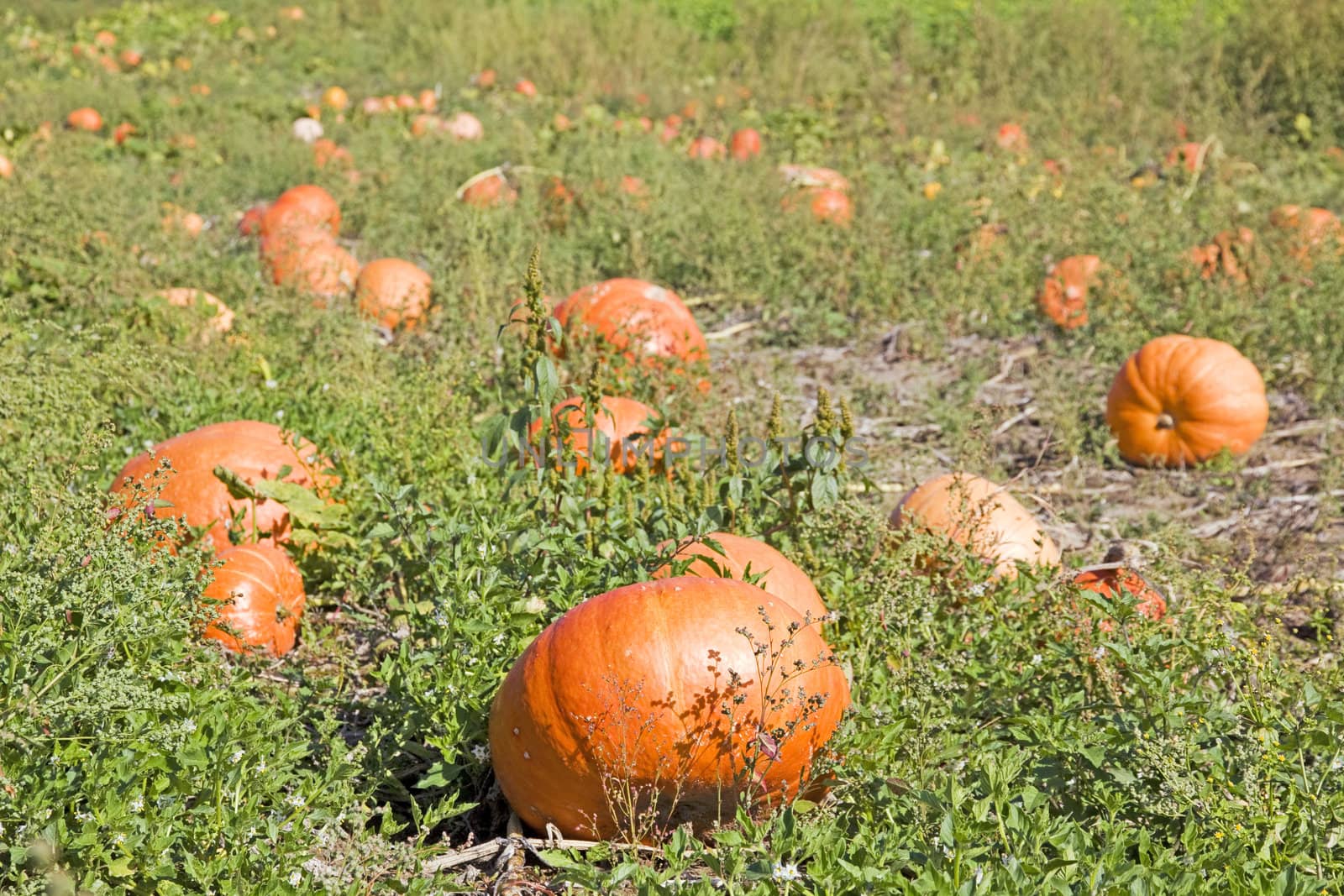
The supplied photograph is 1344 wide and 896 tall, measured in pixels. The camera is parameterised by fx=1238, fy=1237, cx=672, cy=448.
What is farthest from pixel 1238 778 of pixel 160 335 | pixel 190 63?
pixel 190 63

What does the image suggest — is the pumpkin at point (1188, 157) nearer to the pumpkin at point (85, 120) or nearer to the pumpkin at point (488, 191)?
the pumpkin at point (488, 191)

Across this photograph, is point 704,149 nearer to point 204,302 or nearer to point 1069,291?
point 1069,291

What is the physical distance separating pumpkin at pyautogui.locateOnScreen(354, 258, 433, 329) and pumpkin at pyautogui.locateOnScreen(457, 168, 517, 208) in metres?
1.55

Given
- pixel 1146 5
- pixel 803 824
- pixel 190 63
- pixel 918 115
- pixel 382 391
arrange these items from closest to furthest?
pixel 803 824
pixel 382 391
pixel 918 115
pixel 190 63
pixel 1146 5

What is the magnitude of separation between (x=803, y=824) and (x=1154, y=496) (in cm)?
345

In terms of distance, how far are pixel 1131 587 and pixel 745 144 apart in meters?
7.85

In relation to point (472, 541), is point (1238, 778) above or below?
above

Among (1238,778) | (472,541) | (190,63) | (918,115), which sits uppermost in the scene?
(1238,778)

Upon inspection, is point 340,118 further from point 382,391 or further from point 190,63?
point 382,391

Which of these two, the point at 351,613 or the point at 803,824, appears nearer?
the point at 803,824

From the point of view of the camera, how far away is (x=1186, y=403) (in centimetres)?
578

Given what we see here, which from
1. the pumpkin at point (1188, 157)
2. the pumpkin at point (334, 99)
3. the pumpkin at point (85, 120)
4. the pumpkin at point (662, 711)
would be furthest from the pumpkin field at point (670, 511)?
the pumpkin at point (334, 99)

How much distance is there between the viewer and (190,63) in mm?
14914

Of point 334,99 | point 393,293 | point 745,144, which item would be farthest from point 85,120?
point 393,293
